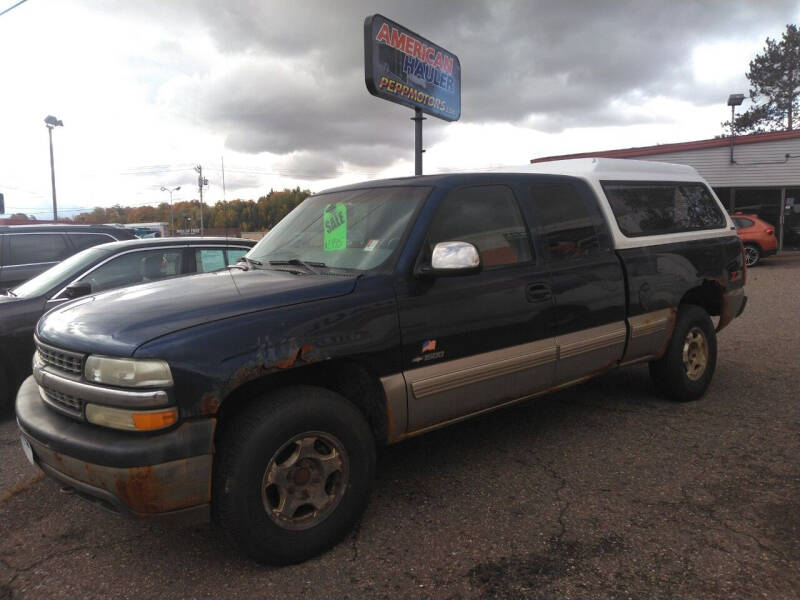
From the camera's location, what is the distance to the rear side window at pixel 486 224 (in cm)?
340

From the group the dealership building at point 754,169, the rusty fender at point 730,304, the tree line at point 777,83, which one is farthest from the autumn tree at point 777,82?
the rusty fender at point 730,304

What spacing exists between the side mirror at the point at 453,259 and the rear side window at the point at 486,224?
236 mm

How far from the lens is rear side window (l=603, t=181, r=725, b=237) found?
178 inches

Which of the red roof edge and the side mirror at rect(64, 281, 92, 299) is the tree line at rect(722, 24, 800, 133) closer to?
the red roof edge

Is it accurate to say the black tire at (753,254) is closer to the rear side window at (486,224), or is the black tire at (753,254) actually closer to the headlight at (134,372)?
the rear side window at (486,224)

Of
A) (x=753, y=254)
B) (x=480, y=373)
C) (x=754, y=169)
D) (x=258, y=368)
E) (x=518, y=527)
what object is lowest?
(x=518, y=527)

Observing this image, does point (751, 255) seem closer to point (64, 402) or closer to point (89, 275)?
point (89, 275)

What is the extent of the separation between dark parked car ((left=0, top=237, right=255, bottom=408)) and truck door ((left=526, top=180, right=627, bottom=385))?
2985 mm

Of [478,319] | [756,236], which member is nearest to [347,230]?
[478,319]

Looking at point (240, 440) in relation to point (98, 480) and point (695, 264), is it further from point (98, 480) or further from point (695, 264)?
point (695, 264)

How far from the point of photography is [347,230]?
11.7 feet

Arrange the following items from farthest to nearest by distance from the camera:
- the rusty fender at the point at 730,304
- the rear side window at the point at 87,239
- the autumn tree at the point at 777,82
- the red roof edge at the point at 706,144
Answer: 1. the autumn tree at the point at 777,82
2. the red roof edge at the point at 706,144
3. the rear side window at the point at 87,239
4. the rusty fender at the point at 730,304

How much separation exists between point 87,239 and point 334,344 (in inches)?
263

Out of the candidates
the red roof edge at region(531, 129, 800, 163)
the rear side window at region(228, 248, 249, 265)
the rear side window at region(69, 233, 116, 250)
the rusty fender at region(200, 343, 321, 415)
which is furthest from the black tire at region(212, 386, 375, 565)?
the red roof edge at region(531, 129, 800, 163)
